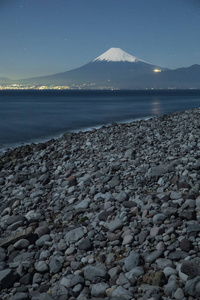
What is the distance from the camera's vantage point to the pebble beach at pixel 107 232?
12.3 feet

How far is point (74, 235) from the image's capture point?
5.08 metres

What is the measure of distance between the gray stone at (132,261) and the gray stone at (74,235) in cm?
115

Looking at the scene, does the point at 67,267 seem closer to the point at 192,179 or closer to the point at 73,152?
the point at 192,179

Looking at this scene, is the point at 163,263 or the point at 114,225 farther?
the point at 114,225

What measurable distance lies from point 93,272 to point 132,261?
0.57m

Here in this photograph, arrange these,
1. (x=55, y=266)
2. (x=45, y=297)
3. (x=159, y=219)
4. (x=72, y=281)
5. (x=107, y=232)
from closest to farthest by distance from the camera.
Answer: (x=45, y=297), (x=72, y=281), (x=55, y=266), (x=159, y=219), (x=107, y=232)

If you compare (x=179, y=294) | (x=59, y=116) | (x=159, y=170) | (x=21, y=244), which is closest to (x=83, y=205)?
(x=21, y=244)

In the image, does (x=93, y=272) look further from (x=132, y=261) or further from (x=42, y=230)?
(x=42, y=230)

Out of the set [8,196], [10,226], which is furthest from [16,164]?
[10,226]

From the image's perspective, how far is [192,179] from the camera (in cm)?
636

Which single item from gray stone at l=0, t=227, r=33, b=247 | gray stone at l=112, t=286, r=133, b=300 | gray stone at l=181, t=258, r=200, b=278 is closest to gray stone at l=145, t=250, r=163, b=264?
gray stone at l=181, t=258, r=200, b=278

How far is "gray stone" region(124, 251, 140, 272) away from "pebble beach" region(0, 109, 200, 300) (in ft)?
0.04

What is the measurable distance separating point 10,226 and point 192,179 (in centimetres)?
403

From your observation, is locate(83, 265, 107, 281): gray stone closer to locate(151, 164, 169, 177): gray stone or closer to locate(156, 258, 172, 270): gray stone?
locate(156, 258, 172, 270): gray stone
